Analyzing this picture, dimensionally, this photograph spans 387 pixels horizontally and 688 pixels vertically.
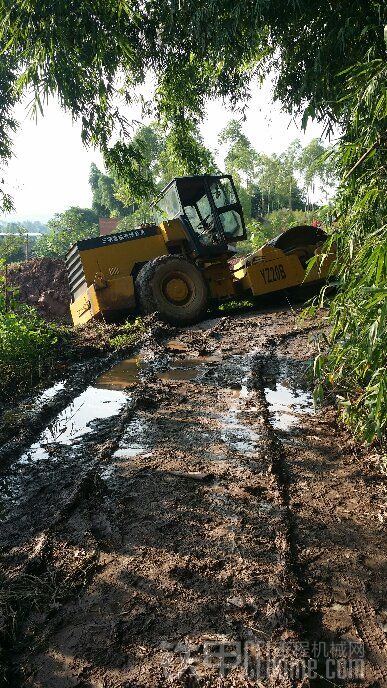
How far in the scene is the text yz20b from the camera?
10.0 m

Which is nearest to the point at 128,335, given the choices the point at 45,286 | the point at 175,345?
the point at 175,345

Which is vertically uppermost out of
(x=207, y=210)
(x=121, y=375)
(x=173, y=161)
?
(x=173, y=161)

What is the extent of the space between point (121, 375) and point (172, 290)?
3.36m

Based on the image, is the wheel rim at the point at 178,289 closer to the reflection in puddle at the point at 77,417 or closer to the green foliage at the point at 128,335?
the green foliage at the point at 128,335

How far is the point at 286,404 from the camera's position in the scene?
4.80m

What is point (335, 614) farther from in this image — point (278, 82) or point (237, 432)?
point (278, 82)

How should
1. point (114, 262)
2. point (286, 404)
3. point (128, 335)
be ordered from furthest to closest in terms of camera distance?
point (114, 262), point (128, 335), point (286, 404)

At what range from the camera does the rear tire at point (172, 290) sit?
30.6 feet

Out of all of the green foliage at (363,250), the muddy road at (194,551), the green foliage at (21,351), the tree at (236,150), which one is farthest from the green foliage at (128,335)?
the tree at (236,150)

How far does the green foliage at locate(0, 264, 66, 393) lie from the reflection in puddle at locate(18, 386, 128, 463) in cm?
86

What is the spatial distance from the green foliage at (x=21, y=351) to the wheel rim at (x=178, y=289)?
2.73 metres

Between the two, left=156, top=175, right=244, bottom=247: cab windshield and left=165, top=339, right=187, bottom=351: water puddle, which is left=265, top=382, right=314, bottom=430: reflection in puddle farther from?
left=156, top=175, right=244, bottom=247: cab windshield

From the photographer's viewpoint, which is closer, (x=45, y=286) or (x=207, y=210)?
(x=207, y=210)

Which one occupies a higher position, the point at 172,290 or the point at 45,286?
the point at 45,286
